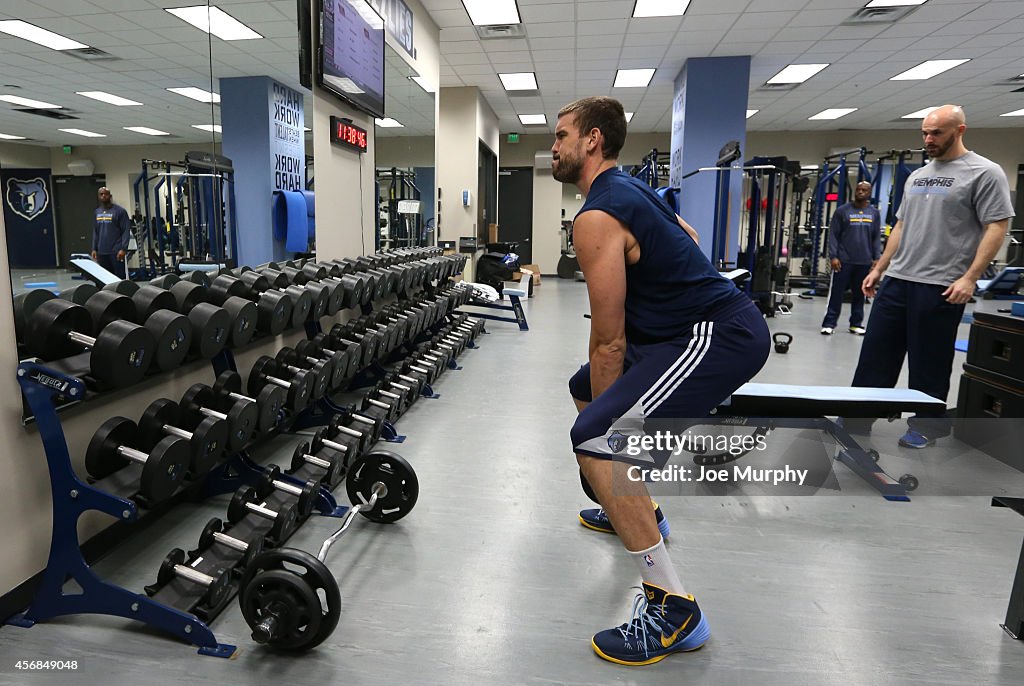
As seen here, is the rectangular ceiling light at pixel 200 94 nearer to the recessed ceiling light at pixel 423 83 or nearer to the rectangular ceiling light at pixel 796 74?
the recessed ceiling light at pixel 423 83

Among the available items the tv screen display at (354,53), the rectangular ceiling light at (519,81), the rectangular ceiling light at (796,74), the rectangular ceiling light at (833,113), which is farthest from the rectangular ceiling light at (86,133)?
the rectangular ceiling light at (833,113)

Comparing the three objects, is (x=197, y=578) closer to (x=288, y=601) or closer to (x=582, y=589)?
(x=288, y=601)

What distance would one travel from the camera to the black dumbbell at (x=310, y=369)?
94.2 inches

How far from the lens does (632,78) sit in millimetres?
8219

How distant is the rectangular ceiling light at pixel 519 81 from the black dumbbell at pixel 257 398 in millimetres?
7074

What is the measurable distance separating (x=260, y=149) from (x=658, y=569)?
2.70 meters

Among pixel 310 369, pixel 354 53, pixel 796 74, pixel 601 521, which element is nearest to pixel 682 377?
pixel 601 521

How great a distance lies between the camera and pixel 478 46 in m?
6.80

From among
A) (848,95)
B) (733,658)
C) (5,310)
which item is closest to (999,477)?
(733,658)

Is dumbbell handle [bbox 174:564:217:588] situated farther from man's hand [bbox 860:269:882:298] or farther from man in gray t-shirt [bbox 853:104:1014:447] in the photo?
man's hand [bbox 860:269:882:298]

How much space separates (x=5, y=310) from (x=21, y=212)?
313 mm

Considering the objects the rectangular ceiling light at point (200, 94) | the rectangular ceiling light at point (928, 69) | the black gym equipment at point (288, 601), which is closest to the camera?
the black gym equipment at point (288, 601)

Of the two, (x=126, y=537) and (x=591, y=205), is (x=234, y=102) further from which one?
(x=591, y=205)

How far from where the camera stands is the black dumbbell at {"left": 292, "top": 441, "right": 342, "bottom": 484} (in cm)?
202
